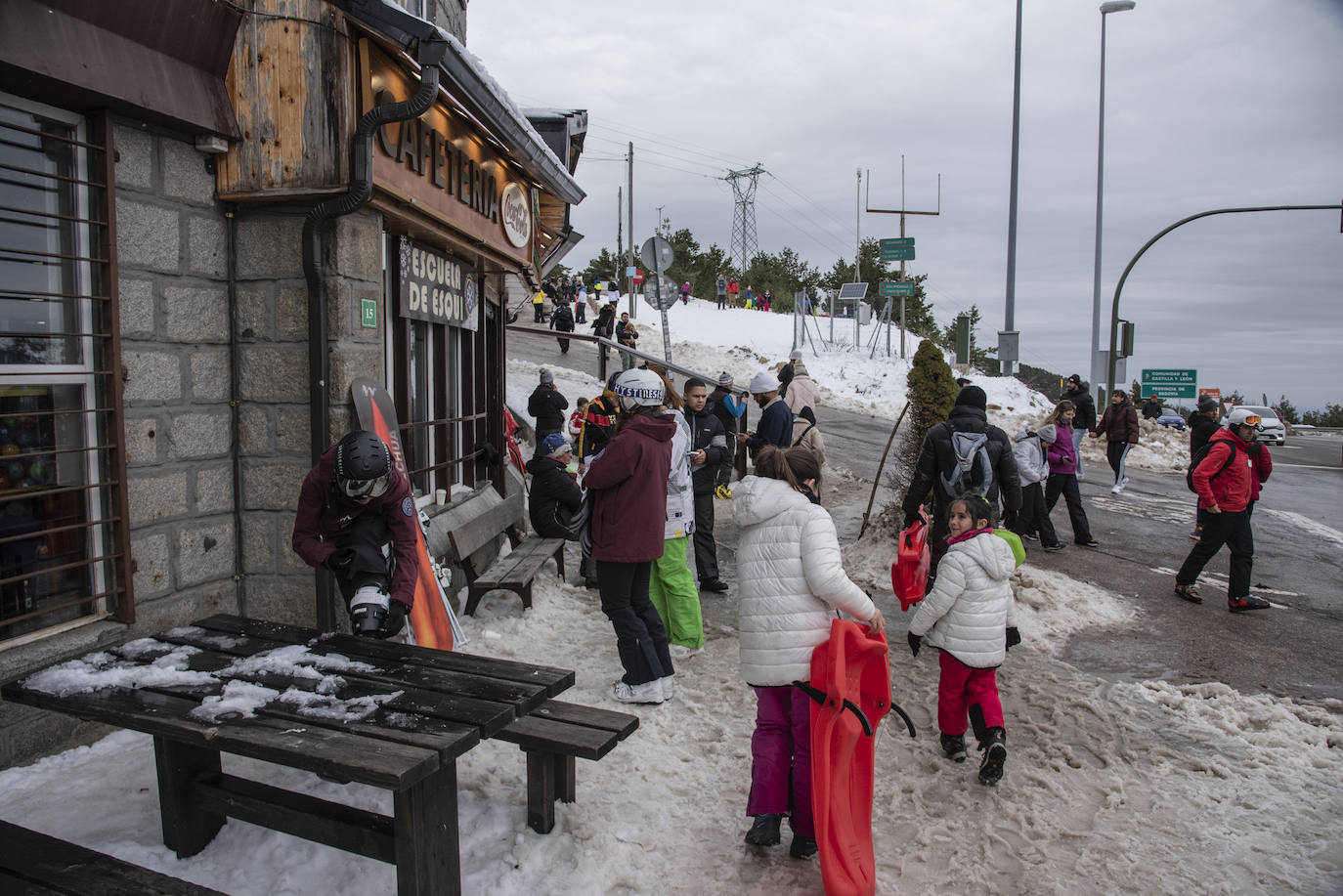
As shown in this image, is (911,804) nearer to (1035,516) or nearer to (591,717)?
(591,717)

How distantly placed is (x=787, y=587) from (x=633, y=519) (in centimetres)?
148

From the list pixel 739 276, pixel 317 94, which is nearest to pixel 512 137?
pixel 317 94

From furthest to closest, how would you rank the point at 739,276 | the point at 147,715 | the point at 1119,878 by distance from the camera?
the point at 739,276 < the point at 1119,878 < the point at 147,715

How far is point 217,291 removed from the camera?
179 inches

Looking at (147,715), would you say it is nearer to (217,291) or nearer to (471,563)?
(217,291)

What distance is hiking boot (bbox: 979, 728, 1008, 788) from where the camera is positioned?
391 centimetres

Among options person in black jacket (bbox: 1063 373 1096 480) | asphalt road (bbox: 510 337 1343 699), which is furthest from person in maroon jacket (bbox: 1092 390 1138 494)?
asphalt road (bbox: 510 337 1343 699)

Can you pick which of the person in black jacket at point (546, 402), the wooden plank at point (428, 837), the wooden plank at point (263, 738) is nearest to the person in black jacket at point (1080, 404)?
the person in black jacket at point (546, 402)

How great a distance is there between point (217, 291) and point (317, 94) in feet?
3.88

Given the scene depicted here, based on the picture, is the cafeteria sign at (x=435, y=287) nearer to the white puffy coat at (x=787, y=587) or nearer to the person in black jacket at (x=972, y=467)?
the white puffy coat at (x=787, y=587)

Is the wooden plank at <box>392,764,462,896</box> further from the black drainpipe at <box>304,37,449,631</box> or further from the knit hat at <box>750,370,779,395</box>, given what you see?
the knit hat at <box>750,370,779,395</box>

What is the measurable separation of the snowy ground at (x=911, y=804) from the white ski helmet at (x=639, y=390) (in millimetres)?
1687

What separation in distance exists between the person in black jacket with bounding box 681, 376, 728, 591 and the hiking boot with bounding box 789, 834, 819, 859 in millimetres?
3539

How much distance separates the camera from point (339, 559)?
139 inches
